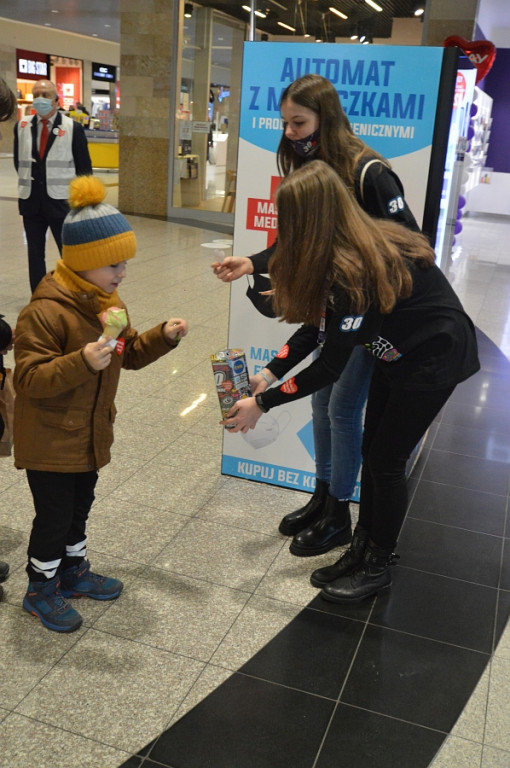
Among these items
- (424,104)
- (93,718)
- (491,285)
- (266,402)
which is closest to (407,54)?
(424,104)

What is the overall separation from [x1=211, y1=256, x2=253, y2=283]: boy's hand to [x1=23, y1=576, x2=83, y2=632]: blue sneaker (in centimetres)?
110

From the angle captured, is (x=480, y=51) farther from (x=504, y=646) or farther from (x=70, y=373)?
(x=70, y=373)

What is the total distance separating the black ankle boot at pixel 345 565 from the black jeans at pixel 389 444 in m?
0.05

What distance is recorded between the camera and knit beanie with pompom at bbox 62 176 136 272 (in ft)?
6.05

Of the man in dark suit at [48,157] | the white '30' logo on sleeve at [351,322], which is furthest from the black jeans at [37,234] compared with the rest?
the white '30' logo on sleeve at [351,322]

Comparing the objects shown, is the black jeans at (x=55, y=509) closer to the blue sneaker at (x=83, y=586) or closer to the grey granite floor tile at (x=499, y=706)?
the blue sneaker at (x=83, y=586)

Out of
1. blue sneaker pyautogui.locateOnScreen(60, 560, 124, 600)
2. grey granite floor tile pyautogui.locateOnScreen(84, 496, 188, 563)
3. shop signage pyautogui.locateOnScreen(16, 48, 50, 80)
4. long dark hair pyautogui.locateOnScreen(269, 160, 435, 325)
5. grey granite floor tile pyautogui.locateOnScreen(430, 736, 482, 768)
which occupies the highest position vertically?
shop signage pyautogui.locateOnScreen(16, 48, 50, 80)

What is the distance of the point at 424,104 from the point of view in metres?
2.47

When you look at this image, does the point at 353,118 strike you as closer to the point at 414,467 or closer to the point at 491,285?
the point at 414,467

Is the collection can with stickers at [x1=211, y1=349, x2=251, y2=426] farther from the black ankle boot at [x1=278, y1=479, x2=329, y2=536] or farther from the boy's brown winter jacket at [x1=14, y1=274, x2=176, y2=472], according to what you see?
the black ankle boot at [x1=278, y1=479, x2=329, y2=536]

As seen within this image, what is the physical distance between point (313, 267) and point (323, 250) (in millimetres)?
47

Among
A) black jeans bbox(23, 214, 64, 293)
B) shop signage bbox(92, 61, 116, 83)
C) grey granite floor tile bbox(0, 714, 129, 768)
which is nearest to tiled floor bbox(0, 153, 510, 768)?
grey granite floor tile bbox(0, 714, 129, 768)

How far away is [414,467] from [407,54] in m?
1.81

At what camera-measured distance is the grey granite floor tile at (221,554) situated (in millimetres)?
2449
